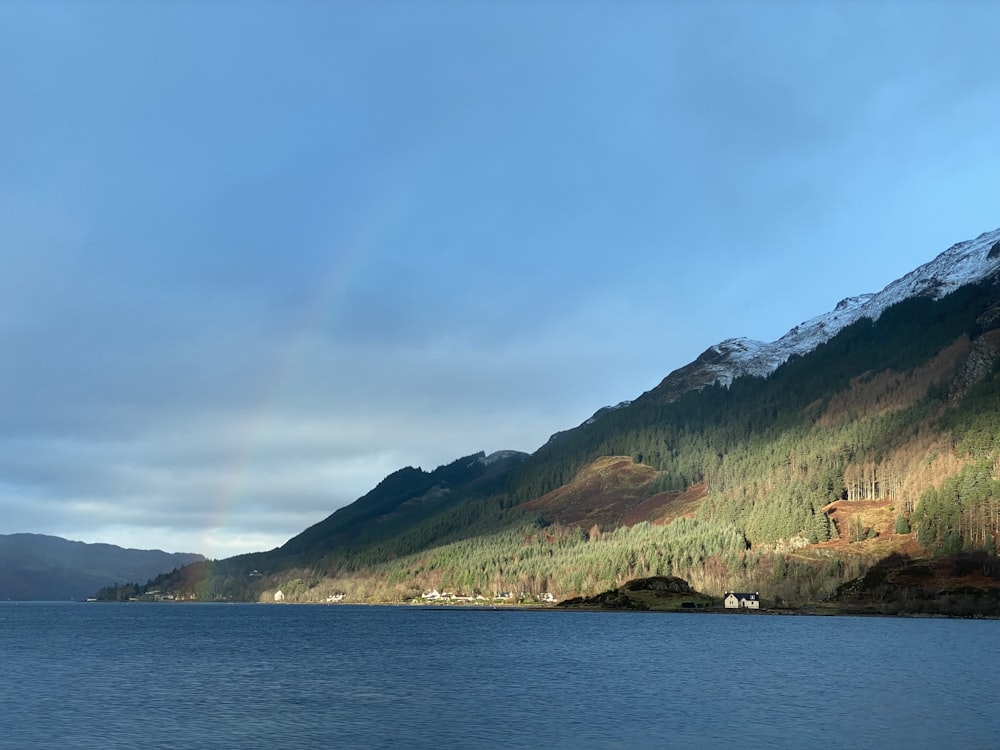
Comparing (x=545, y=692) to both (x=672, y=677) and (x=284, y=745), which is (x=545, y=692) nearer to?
(x=672, y=677)

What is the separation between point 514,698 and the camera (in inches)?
3917

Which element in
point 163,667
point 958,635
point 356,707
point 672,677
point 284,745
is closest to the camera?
point 284,745

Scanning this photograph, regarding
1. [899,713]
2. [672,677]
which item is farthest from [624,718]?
[672,677]

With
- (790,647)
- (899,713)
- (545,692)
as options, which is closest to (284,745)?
(545,692)

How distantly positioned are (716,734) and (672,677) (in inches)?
1843

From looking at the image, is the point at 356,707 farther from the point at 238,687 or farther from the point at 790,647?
the point at 790,647

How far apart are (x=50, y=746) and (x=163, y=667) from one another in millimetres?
73387

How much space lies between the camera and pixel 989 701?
314 feet

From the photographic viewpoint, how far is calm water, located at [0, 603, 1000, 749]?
75125 mm

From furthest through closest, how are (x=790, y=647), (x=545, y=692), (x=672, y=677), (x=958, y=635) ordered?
(x=958, y=635) → (x=790, y=647) → (x=672, y=677) → (x=545, y=692)

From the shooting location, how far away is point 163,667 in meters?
140

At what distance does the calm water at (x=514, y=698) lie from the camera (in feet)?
Answer: 246

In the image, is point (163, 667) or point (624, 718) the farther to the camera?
point (163, 667)

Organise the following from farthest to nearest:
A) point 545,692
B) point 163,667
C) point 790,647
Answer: point 790,647, point 163,667, point 545,692
